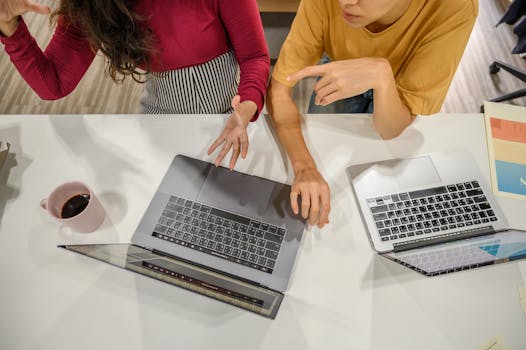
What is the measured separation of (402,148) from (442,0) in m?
0.36

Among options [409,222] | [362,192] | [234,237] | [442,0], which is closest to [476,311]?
[409,222]

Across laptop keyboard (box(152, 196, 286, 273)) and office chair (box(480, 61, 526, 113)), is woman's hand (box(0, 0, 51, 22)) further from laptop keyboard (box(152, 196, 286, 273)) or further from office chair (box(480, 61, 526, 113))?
office chair (box(480, 61, 526, 113))

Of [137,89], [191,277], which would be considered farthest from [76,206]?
[137,89]

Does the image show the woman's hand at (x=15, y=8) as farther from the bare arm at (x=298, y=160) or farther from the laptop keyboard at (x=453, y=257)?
the laptop keyboard at (x=453, y=257)

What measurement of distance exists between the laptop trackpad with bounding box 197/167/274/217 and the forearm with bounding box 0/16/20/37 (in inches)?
25.2

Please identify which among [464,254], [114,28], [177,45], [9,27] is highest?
[9,27]

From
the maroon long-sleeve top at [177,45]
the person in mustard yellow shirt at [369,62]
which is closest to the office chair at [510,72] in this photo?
the person in mustard yellow shirt at [369,62]

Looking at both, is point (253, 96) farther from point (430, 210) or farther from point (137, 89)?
point (137, 89)

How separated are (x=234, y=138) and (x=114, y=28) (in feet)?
1.38

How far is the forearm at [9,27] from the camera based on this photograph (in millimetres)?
951

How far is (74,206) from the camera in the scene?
2.89 feet

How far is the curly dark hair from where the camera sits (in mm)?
899

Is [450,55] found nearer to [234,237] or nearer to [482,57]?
[234,237]

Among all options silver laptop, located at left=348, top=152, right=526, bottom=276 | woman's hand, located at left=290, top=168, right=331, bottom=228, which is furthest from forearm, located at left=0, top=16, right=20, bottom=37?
silver laptop, located at left=348, top=152, right=526, bottom=276
